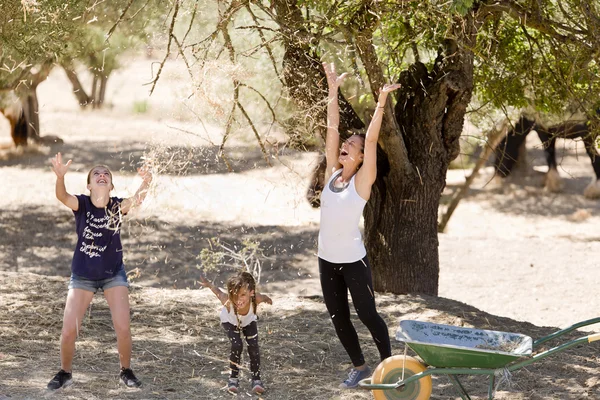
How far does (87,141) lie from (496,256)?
13835mm

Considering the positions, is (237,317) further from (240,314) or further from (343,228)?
(343,228)

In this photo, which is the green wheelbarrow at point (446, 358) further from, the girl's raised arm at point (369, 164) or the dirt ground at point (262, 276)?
the girl's raised arm at point (369, 164)

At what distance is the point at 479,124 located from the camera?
9.94 meters

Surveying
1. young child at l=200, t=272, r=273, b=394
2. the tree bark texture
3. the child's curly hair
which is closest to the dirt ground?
young child at l=200, t=272, r=273, b=394

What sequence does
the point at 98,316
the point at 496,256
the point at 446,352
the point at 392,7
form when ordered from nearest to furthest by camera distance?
the point at 446,352 < the point at 392,7 < the point at 98,316 < the point at 496,256

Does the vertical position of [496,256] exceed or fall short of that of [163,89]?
it falls short

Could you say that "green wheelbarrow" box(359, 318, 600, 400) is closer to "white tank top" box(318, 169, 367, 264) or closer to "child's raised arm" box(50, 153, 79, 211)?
"white tank top" box(318, 169, 367, 264)

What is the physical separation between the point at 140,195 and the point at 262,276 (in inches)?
234

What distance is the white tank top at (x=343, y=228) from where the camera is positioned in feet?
15.6

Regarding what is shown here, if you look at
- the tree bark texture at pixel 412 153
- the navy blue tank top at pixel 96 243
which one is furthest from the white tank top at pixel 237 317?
the tree bark texture at pixel 412 153

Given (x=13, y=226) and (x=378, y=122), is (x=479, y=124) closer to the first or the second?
(x=378, y=122)

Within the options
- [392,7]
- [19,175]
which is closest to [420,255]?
[392,7]

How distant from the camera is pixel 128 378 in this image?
16.6 feet

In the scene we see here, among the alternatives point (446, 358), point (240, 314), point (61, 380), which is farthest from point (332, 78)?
point (61, 380)
